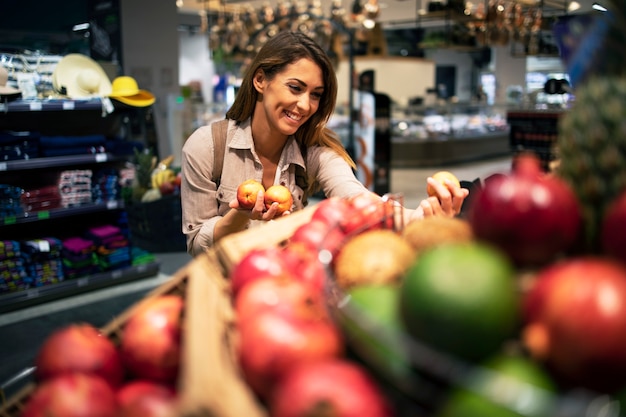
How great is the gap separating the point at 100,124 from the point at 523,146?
4413 millimetres

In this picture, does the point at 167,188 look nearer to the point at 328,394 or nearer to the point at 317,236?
the point at 317,236

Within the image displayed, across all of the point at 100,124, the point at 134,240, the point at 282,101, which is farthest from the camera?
the point at 134,240

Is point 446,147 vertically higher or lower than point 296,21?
lower

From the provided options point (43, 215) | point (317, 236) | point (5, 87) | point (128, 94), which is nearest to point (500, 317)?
point (317, 236)

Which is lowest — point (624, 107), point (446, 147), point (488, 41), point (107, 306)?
point (107, 306)

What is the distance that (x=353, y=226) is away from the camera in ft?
3.73

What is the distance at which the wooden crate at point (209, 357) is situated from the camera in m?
0.65

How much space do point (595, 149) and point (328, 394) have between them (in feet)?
1.54

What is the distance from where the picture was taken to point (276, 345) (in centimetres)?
72

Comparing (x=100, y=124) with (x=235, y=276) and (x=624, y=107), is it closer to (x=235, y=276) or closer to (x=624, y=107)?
(x=235, y=276)

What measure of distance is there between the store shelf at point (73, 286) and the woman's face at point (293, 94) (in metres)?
3.53

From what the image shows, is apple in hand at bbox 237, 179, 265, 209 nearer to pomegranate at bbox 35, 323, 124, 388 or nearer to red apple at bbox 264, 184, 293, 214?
red apple at bbox 264, 184, 293, 214

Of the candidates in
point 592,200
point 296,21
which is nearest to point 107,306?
point 592,200

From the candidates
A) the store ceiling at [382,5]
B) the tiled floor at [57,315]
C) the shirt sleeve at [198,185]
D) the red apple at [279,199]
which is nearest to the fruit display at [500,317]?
the red apple at [279,199]
